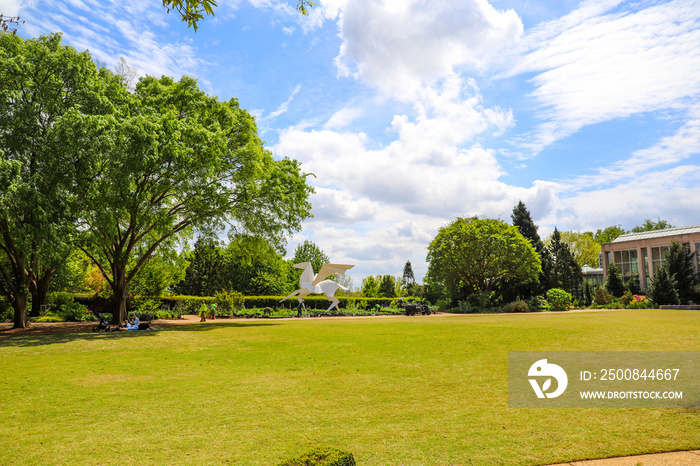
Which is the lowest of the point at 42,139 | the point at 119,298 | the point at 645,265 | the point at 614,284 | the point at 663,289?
the point at 663,289

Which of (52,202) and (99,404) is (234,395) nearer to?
(99,404)

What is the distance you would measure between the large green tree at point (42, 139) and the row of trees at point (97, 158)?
5 cm

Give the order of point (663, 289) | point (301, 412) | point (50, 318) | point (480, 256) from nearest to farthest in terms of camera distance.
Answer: point (301, 412) → point (50, 318) → point (663, 289) → point (480, 256)

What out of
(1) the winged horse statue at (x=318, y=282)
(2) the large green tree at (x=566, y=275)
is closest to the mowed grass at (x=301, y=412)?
(1) the winged horse statue at (x=318, y=282)

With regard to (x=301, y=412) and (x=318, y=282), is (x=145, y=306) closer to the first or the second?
(x=318, y=282)

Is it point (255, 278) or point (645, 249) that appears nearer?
point (255, 278)

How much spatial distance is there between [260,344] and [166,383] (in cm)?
675

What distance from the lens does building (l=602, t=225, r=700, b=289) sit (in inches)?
2168

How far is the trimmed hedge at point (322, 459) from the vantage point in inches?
151

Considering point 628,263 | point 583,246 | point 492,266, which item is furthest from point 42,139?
point 583,246

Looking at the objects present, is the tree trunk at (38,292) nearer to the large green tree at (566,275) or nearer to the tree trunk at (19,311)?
the tree trunk at (19,311)

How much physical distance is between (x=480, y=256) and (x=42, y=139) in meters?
40.3

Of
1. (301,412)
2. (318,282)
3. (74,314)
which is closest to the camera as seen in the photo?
(301,412)

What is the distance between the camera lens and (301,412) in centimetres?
762
